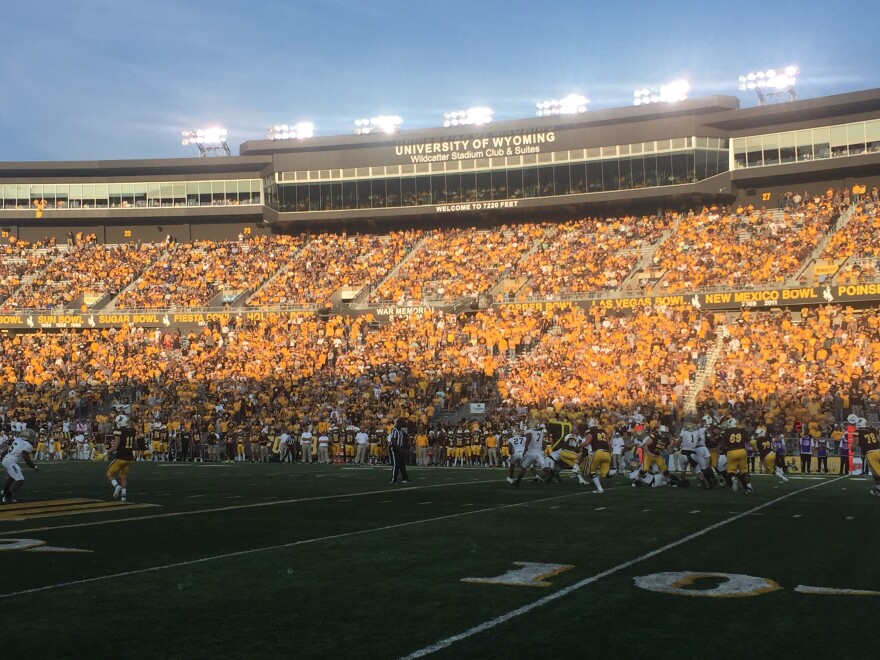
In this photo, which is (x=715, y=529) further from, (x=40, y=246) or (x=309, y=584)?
(x=40, y=246)

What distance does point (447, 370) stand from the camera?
41.8 m

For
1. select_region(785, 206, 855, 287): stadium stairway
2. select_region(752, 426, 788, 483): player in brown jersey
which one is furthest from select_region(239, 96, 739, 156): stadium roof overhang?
select_region(752, 426, 788, 483): player in brown jersey

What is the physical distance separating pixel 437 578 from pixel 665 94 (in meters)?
47.8

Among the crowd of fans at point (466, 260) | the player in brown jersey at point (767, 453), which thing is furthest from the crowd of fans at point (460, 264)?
the player in brown jersey at point (767, 453)

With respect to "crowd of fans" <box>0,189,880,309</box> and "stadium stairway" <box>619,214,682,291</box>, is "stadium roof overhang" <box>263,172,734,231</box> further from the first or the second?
"stadium stairway" <box>619,214,682,291</box>

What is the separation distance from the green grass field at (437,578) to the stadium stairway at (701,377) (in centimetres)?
1791

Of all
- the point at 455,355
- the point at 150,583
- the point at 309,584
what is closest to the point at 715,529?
the point at 309,584

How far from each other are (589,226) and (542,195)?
10.2 ft

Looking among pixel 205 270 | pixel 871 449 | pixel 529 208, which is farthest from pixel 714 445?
pixel 205 270

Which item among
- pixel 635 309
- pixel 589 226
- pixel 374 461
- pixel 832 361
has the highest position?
pixel 589 226

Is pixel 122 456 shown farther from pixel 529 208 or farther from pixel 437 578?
pixel 529 208

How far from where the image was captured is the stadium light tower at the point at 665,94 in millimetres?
52688

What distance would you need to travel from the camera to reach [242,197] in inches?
2387

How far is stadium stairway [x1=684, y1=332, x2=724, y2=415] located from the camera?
36.4 meters
